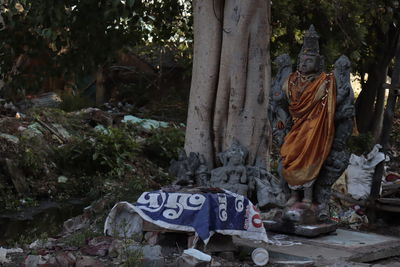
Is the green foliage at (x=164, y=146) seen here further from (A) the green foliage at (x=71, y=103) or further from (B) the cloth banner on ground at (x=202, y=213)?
(B) the cloth banner on ground at (x=202, y=213)

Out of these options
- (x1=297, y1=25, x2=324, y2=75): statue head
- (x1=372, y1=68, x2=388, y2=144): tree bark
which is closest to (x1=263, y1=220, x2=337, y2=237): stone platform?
(x1=297, y1=25, x2=324, y2=75): statue head

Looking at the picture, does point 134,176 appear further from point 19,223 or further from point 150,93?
point 150,93

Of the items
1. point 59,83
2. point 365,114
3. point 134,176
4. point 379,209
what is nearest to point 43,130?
point 134,176

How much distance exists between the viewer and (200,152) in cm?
981

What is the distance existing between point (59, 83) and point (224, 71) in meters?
12.0

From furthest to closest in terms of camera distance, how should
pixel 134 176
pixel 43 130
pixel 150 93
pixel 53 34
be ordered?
pixel 150 93
pixel 43 130
pixel 134 176
pixel 53 34

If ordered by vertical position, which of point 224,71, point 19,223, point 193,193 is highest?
point 224,71

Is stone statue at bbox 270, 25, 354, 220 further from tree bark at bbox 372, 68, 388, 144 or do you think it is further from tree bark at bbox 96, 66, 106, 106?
tree bark at bbox 96, 66, 106, 106

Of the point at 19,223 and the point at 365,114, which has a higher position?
the point at 365,114

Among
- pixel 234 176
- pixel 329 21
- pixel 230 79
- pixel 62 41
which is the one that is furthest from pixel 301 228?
pixel 329 21

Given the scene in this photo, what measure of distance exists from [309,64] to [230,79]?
1859 mm

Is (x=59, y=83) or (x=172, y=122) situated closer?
(x=172, y=122)

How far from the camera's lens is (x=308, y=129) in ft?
25.8

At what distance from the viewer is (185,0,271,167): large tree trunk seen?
9.61 meters
